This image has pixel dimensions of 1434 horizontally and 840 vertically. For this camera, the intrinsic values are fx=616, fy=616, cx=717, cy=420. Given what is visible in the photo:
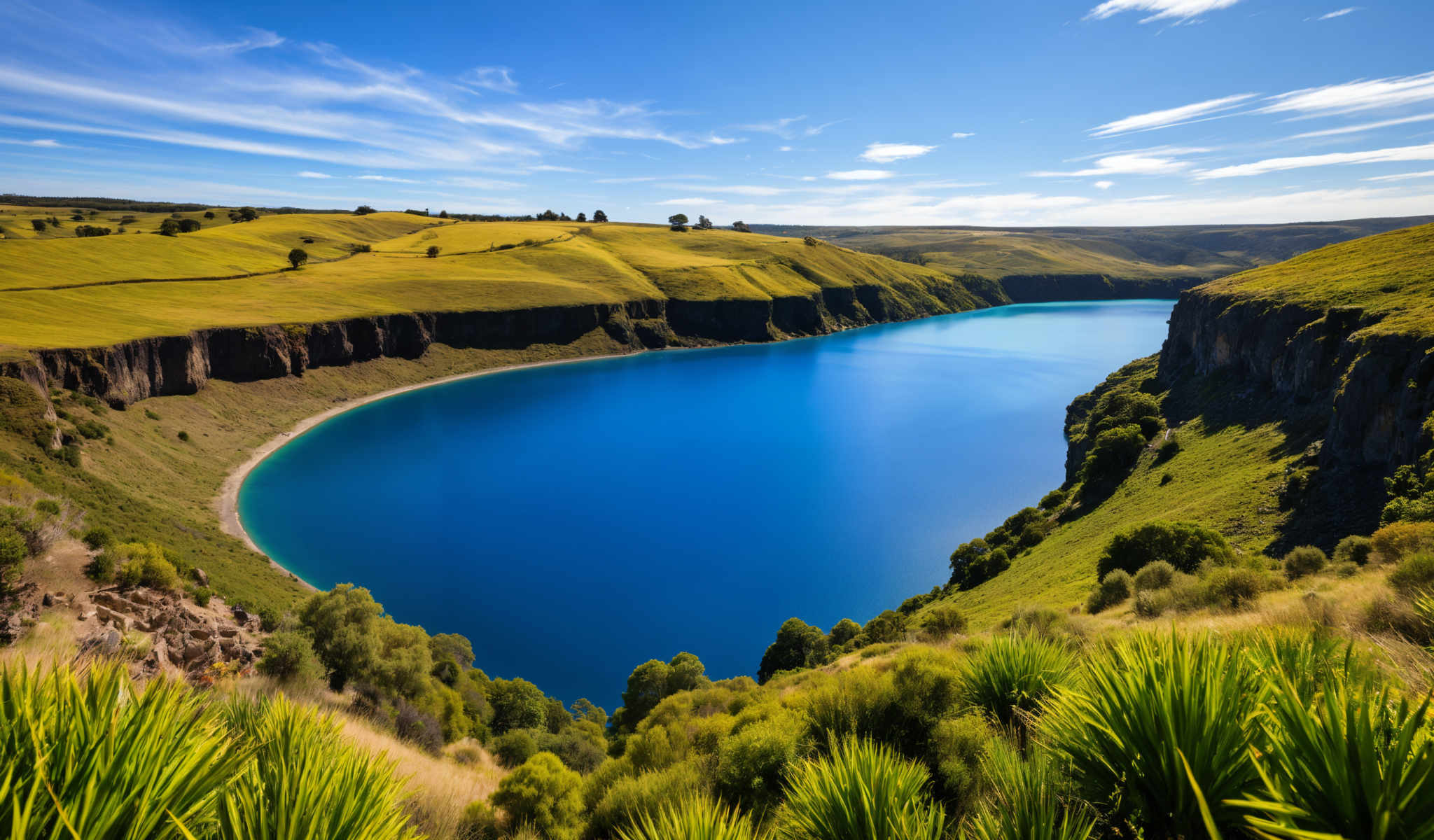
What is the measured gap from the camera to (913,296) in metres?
177

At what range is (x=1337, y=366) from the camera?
30.3m

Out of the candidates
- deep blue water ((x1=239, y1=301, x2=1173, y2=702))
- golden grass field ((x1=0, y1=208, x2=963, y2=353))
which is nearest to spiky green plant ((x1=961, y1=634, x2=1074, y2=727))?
deep blue water ((x1=239, y1=301, x2=1173, y2=702))

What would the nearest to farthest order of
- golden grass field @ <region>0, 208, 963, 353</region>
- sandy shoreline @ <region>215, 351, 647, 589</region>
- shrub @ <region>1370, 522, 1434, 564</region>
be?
shrub @ <region>1370, 522, 1434, 564</region>
sandy shoreline @ <region>215, 351, 647, 589</region>
golden grass field @ <region>0, 208, 963, 353</region>

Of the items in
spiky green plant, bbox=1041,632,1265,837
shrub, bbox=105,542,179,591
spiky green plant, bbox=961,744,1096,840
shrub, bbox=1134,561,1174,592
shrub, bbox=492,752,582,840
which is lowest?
shrub, bbox=492,752,582,840

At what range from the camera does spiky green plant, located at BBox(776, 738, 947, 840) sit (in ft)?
14.7

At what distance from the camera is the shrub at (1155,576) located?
17938 mm

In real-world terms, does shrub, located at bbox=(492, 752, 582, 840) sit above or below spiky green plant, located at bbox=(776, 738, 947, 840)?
below

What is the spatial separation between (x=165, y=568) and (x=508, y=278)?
326 ft

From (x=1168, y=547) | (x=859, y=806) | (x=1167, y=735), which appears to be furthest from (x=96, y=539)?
(x=1168, y=547)

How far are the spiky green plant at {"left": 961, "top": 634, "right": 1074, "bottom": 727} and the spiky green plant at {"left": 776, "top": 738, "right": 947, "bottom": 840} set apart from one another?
9.70ft

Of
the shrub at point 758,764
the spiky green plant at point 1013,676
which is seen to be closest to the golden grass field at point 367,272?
the shrub at point 758,764

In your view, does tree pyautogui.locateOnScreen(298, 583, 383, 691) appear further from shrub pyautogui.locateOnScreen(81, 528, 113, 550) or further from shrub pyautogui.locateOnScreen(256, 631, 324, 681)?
shrub pyautogui.locateOnScreen(81, 528, 113, 550)

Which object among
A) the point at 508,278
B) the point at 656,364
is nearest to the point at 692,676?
the point at 656,364

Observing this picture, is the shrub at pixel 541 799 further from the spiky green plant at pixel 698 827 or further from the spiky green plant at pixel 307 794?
the spiky green plant at pixel 307 794
